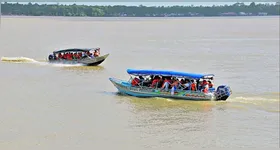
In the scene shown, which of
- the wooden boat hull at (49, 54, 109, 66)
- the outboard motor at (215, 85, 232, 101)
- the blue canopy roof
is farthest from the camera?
the wooden boat hull at (49, 54, 109, 66)

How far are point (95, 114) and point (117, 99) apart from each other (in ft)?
9.14

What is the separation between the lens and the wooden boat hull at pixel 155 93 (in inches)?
798

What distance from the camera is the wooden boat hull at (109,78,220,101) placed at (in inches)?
798

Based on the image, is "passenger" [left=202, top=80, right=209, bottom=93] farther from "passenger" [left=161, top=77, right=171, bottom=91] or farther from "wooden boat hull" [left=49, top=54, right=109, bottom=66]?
"wooden boat hull" [left=49, top=54, right=109, bottom=66]

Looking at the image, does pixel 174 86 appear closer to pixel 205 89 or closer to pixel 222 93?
pixel 205 89

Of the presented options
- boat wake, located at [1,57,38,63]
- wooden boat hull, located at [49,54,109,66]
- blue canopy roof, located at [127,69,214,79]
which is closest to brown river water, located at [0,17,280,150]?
wooden boat hull, located at [49,54,109,66]

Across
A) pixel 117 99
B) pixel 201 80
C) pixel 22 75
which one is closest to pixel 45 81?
pixel 22 75

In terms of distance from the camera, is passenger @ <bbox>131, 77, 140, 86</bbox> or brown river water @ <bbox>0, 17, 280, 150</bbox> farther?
passenger @ <bbox>131, 77, 140, 86</bbox>

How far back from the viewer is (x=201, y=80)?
72.3 ft

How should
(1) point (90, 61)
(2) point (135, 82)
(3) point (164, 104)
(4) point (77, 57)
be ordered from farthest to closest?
(4) point (77, 57)
(1) point (90, 61)
(2) point (135, 82)
(3) point (164, 104)

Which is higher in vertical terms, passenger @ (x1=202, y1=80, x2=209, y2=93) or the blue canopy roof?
the blue canopy roof

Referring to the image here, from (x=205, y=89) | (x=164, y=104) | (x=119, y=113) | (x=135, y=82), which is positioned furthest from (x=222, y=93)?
(x=119, y=113)

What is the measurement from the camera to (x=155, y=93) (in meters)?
20.9

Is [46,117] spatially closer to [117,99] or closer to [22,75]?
[117,99]
